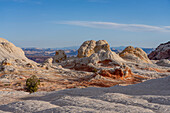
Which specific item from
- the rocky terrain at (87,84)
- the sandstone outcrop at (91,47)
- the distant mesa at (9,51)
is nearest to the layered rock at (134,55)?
the rocky terrain at (87,84)

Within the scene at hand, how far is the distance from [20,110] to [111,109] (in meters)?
4.01

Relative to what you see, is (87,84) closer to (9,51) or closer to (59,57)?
(9,51)

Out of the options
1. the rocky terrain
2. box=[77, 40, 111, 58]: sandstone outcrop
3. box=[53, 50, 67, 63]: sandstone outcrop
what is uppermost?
box=[77, 40, 111, 58]: sandstone outcrop

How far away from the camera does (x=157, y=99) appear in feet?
29.5

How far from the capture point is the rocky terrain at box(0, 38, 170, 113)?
8.45 metres

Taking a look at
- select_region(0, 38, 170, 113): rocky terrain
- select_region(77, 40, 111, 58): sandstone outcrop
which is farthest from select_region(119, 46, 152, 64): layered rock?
select_region(77, 40, 111, 58): sandstone outcrop

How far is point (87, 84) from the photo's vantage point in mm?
26453

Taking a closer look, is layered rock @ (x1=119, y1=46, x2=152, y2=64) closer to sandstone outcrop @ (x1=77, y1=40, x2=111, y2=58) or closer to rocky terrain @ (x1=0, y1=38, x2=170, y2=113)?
A: rocky terrain @ (x1=0, y1=38, x2=170, y2=113)

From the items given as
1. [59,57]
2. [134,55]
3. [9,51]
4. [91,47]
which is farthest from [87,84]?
[59,57]

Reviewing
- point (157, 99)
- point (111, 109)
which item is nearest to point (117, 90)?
point (157, 99)

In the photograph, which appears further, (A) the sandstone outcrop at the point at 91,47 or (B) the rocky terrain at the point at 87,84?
(A) the sandstone outcrop at the point at 91,47

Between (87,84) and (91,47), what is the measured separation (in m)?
29.9

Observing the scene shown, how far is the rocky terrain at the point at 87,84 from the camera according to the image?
8.45 meters

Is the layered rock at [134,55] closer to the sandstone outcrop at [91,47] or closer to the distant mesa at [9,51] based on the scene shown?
the sandstone outcrop at [91,47]
